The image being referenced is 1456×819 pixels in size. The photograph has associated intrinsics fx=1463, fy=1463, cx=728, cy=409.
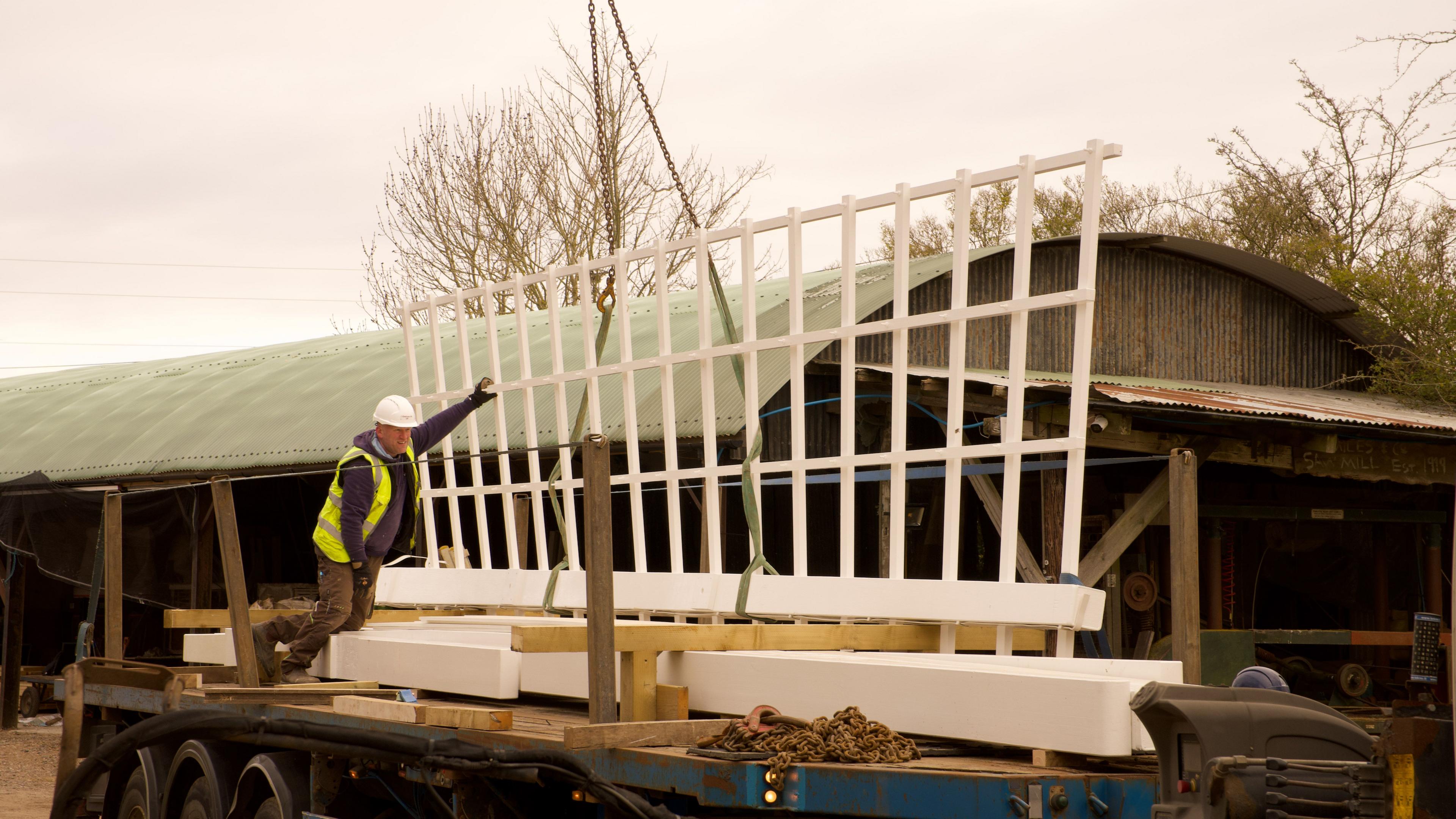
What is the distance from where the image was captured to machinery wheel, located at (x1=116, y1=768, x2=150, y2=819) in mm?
8133

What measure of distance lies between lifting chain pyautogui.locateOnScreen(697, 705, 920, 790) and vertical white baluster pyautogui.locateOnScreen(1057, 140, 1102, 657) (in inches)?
64.5

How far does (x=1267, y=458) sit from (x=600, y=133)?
6454mm

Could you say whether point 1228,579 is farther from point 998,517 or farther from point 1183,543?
point 1183,543

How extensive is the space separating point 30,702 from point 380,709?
567 inches

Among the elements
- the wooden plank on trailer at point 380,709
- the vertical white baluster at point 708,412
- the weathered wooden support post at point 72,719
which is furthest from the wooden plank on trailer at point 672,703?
the weathered wooden support post at point 72,719

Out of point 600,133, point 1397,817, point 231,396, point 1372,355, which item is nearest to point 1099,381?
point 600,133

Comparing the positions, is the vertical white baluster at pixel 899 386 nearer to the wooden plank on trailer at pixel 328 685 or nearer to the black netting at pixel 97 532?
the wooden plank on trailer at pixel 328 685

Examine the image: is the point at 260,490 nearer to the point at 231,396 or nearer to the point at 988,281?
the point at 231,396

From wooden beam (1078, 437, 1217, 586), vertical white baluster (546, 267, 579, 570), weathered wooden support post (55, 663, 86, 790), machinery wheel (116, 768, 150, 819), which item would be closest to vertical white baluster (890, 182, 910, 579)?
vertical white baluster (546, 267, 579, 570)

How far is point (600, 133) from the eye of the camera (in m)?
12.7

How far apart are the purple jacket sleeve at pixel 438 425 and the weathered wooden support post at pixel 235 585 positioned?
1634 mm

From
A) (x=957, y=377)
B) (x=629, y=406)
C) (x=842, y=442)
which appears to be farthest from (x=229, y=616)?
(x=957, y=377)

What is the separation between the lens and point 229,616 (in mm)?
9406

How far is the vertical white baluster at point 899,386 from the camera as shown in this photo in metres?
6.71
